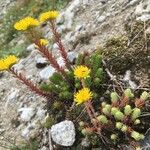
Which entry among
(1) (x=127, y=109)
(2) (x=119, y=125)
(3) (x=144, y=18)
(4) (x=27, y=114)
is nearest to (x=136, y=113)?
(1) (x=127, y=109)

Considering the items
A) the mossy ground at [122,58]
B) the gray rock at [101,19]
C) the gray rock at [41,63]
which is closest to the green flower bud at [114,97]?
the mossy ground at [122,58]

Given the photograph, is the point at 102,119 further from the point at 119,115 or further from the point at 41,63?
the point at 41,63

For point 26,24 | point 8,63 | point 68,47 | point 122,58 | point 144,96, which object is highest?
point 26,24

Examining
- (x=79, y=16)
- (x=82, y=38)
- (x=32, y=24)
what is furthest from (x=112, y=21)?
(x=32, y=24)

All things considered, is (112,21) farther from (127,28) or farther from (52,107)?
(52,107)

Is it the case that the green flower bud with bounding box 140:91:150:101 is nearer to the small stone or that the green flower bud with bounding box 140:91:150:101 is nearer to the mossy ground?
the mossy ground

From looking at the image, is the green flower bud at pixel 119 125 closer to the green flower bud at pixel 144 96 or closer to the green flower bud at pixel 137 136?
the green flower bud at pixel 137 136

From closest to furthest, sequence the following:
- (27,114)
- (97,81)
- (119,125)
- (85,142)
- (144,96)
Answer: (119,125) < (144,96) < (85,142) < (97,81) < (27,114)

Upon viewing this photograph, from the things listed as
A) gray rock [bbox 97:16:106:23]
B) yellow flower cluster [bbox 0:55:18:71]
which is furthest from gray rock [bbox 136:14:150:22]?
yellow flower cluster [bbox 0:55:18:71]

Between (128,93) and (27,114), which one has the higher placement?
(128,93)

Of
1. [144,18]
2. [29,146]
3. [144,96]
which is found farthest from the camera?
[144,18]
